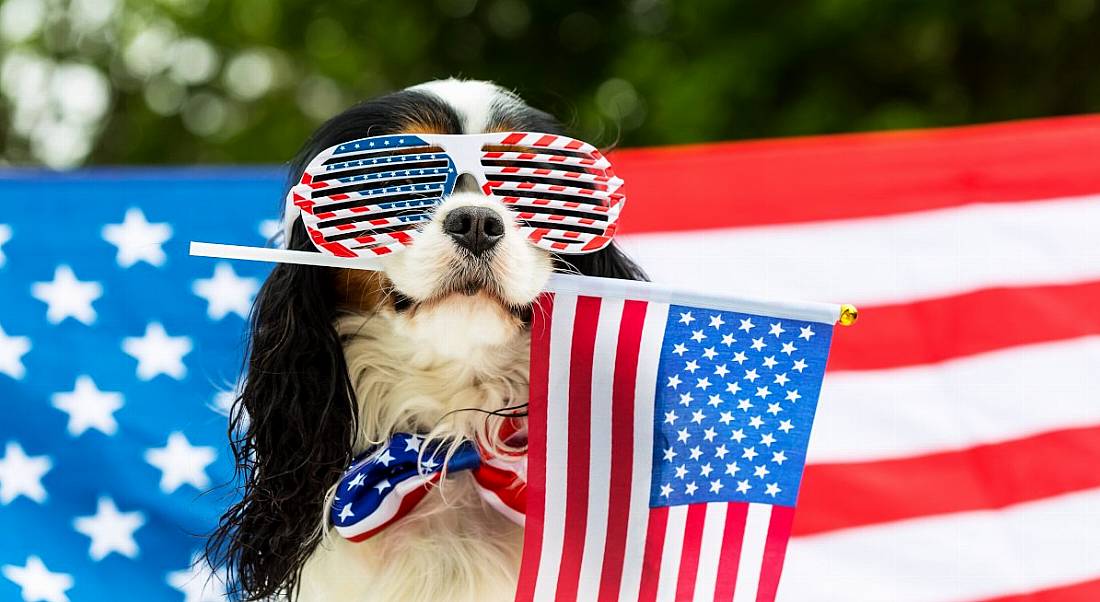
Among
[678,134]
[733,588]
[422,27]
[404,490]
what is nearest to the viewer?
[733,588]

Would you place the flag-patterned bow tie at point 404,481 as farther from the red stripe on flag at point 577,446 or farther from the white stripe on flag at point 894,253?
the white stripe on flag at point 894,253

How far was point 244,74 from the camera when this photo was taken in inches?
541

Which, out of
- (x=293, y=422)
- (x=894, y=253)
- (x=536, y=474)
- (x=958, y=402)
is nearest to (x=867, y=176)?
(x=894, y=253)

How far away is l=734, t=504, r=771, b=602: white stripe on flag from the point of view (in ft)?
6.35

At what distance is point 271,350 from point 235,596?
62 centimetres

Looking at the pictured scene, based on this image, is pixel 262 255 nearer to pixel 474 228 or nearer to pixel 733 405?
pixel 474 228

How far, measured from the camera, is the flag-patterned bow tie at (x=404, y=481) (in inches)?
83.7

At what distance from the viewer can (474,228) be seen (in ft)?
6.14

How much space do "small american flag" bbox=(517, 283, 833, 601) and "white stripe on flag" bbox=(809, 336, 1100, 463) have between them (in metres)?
1.33

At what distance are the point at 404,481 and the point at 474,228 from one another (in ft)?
1.87

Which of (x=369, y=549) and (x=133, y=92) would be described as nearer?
(x=369, y=549)

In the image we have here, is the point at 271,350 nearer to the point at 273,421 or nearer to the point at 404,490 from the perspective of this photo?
the point at 273,421

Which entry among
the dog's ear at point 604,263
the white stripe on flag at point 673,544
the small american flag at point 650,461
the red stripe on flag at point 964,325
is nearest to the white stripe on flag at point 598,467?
the small american flag at point 650,461

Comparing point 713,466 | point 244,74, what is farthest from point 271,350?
point 244,74
